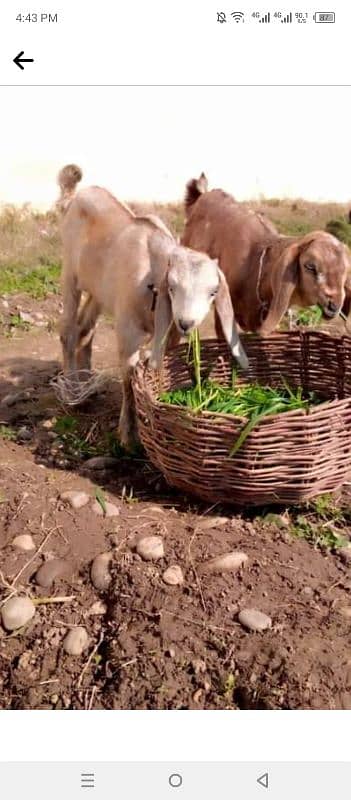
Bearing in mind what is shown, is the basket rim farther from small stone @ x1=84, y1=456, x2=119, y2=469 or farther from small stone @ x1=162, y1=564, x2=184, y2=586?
small stone @ x1=162, y1=564, x2=184, y2=586

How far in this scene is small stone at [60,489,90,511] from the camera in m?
4.14

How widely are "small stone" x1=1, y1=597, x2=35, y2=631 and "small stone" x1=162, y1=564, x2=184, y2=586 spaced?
0.65m

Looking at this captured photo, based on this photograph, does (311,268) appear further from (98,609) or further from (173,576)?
(98,609)

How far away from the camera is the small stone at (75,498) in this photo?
414 cm

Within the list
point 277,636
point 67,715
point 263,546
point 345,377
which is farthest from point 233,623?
point 345,377

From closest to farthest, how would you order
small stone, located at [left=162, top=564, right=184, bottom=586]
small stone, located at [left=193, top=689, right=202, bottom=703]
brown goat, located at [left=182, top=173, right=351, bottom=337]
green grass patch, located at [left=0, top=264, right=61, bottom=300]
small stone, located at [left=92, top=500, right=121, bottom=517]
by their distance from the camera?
small stone, located at [left=193, top=689, right=202, bottom=703] < small stone, located at [left=162, top=564, right=184, bottom=586] < small stone, located at [left=92, top=500, right=121, bottom=517] < brown goat, located at [left=182, top=173, right=351, bottom=337] < green grass patch, located at [left=0, top=264, right=61, bottom=300]

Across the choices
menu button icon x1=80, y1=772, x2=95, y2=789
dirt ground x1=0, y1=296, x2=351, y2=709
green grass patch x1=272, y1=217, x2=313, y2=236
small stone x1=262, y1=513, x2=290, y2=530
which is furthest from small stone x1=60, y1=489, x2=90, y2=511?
green grass patch x1=272, y1=217, x2=313, y2=236

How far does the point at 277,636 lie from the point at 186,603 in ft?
1.46

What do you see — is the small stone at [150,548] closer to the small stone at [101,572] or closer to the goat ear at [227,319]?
the small stone at [101,572]

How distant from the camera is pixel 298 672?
3.11 metres

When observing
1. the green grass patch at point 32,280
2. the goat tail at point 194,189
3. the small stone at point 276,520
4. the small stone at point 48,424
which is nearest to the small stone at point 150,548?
the small stone at point 276,520

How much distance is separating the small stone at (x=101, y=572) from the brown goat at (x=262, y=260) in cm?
196

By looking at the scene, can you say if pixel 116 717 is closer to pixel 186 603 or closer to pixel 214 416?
pixel 186 603

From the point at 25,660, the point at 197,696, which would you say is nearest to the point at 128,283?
the point at 25,660
